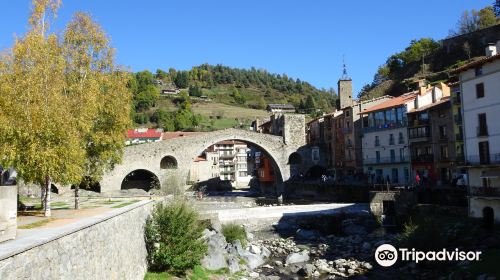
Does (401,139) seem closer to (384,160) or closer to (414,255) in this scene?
(384,160)

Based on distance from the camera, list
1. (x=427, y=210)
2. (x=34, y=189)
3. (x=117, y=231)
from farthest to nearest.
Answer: (x=34, y=189)
(x=427, y=210)
(x=117, y=231)

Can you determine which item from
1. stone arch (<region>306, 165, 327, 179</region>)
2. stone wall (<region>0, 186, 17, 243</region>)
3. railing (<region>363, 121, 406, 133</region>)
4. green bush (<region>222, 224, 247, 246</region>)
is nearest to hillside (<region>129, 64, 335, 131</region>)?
stone arch (<region>306, 165, 327, 179</region>)

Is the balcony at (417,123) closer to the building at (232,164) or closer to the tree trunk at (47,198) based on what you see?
the tree trunk at (47,198)

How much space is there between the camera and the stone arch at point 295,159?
7544cm

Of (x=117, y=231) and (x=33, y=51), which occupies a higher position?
(x=33, y=51)

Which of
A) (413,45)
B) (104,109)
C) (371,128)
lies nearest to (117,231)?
(104,109)

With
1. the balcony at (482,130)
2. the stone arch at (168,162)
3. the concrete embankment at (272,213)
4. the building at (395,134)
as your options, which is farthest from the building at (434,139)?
the stone arch at (168,162)

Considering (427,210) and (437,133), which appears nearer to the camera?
(427,210)

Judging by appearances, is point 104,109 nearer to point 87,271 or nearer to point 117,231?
point 117,231

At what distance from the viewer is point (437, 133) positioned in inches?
1794

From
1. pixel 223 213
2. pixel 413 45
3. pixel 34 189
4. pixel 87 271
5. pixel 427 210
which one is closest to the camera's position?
pixel 87 271

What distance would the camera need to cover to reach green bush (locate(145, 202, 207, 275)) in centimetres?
2014

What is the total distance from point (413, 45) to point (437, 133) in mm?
60851

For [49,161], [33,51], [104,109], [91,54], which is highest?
[91,54]
